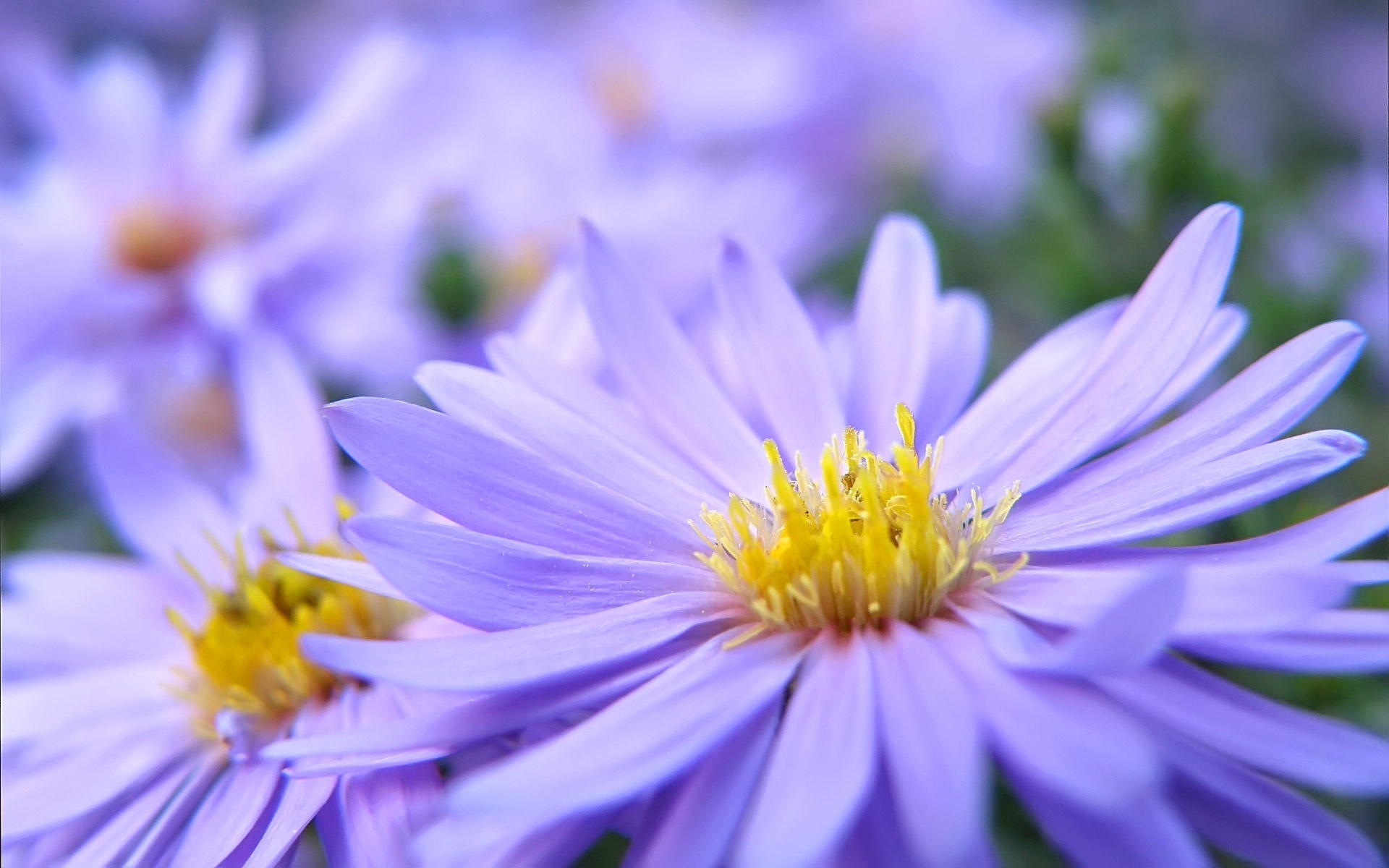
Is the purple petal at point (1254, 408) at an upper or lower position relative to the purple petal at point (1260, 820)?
upper

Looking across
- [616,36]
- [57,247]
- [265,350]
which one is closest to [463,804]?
[265,350]

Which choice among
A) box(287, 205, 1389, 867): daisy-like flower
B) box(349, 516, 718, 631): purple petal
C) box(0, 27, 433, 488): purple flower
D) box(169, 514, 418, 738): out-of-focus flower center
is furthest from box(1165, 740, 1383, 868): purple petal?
box(0, 27, 433, 488): purple flower

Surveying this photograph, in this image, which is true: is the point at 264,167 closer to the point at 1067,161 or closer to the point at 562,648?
the point at 1067,161

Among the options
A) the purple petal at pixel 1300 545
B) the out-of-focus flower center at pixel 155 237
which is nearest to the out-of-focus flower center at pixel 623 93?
the out-of-focus flower center at pixel 155 237

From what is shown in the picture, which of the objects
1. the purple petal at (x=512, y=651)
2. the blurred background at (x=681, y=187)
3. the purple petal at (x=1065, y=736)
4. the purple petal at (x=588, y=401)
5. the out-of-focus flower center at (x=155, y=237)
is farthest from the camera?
the out-of-focus flower center at (x=155, y=237)

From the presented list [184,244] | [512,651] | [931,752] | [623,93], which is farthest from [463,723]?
[623,93]

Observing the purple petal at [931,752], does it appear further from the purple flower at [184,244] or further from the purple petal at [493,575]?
the purple flower at [184,244]
